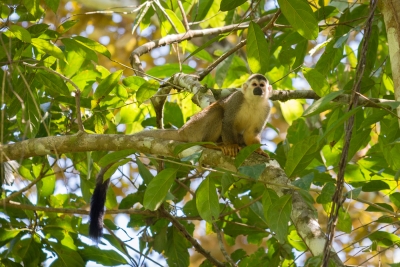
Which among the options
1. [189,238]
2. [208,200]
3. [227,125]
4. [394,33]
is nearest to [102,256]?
[189,238]

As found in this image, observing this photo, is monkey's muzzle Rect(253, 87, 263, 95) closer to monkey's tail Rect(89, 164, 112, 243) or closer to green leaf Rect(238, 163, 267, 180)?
monkey's tail Rect(89, 164, 112, 243)

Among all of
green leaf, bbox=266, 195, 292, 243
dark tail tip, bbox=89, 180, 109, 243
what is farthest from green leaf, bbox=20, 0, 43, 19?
green leaf, bbox=266, 195, 292, 243

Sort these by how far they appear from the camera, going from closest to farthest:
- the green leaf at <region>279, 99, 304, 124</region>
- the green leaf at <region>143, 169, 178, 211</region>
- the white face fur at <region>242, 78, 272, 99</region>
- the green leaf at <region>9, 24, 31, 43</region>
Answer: the green leaf at <region>143, 169, 178, 211</region> < the green leaf at <region>9, 24, 31, 43</region> < the white face fur at <region>242, 78, 272, 99</region> < the green leaf at <region>279, 99, 304, 124</region>

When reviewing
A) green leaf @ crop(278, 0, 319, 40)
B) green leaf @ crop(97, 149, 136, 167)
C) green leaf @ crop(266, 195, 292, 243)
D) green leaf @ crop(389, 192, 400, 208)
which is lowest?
green leaf @ crop(266, 195, 292, 243)

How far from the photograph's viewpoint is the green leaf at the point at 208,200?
2.98 m

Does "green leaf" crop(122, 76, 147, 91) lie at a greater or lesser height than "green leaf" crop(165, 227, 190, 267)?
greater

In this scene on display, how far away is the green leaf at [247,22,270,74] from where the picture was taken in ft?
11.5

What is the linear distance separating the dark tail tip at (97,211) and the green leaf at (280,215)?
→ 82.4 inches

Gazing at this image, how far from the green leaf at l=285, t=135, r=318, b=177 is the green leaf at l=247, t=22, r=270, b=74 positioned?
938 mm

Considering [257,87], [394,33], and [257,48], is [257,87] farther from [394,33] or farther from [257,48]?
[394,33]

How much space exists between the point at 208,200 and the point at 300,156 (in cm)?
54

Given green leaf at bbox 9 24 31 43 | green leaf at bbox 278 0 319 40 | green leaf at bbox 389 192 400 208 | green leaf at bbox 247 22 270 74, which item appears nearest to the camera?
A: green leaf at bbox 278 0 319 40

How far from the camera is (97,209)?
449 cm

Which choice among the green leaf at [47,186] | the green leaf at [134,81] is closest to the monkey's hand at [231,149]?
the green leaf at [134,81]
